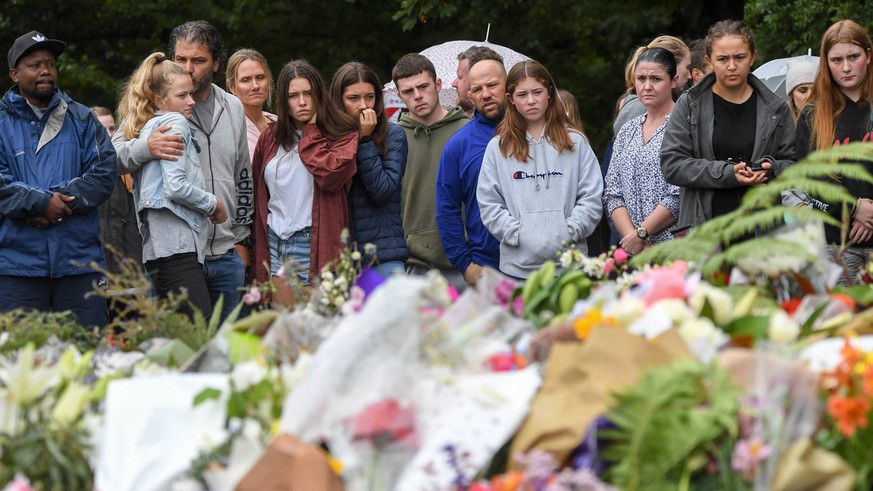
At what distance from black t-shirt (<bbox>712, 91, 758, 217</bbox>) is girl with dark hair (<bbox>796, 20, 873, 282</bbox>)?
15.8 inches

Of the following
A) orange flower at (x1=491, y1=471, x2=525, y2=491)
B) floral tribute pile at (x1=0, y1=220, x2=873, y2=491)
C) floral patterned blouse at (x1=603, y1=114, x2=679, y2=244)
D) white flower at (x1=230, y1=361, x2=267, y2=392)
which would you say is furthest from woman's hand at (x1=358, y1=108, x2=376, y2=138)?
orange flower at (x1=491, y1=471, x2=525, y2=491)

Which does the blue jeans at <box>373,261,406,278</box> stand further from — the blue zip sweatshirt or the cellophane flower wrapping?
the cellophane flower wrapping

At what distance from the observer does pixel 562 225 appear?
648 cm

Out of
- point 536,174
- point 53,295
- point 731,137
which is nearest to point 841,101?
point 731,137

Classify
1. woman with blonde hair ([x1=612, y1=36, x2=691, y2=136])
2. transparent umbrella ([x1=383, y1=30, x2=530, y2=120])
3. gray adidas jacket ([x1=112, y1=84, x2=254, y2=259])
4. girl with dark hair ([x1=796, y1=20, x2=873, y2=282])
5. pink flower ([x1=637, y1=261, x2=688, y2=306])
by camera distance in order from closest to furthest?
pink flower ([x1=637, y1=261, x2=688, y2=306]) → girl with dark hair ([x1=796, y1=20, x2=873, y2=282]) → gray adidas jacket ([x1=112, y1=84, x2=254, y2=259]) → woman with blonde hair ([x1=612, y1=36, x2=691, y2=136]) → transparent umbrella ([x1=383, y1=30, x2=530, y2=120])

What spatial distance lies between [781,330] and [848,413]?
18.5 inches

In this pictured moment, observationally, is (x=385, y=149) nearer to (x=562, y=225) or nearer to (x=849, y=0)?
(x=562, y=225)

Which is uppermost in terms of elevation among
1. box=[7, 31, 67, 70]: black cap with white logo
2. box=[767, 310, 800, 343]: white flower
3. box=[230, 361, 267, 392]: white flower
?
box=[7, 31, 67, 70]: black cap with white logo

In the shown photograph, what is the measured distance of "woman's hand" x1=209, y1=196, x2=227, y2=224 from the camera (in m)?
6.75

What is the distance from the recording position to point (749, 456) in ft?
7.54

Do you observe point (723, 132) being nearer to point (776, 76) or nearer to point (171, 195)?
point (171, 195)

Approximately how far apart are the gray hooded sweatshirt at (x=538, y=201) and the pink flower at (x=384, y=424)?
394 centimetres

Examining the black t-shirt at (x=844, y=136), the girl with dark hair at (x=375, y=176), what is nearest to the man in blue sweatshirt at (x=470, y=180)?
the girl with dark hair at (x=375, y=176)

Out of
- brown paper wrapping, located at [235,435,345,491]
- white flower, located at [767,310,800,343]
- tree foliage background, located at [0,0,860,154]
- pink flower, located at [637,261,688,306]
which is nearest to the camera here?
brown paper wrapping, located at [235,435,345,491]
